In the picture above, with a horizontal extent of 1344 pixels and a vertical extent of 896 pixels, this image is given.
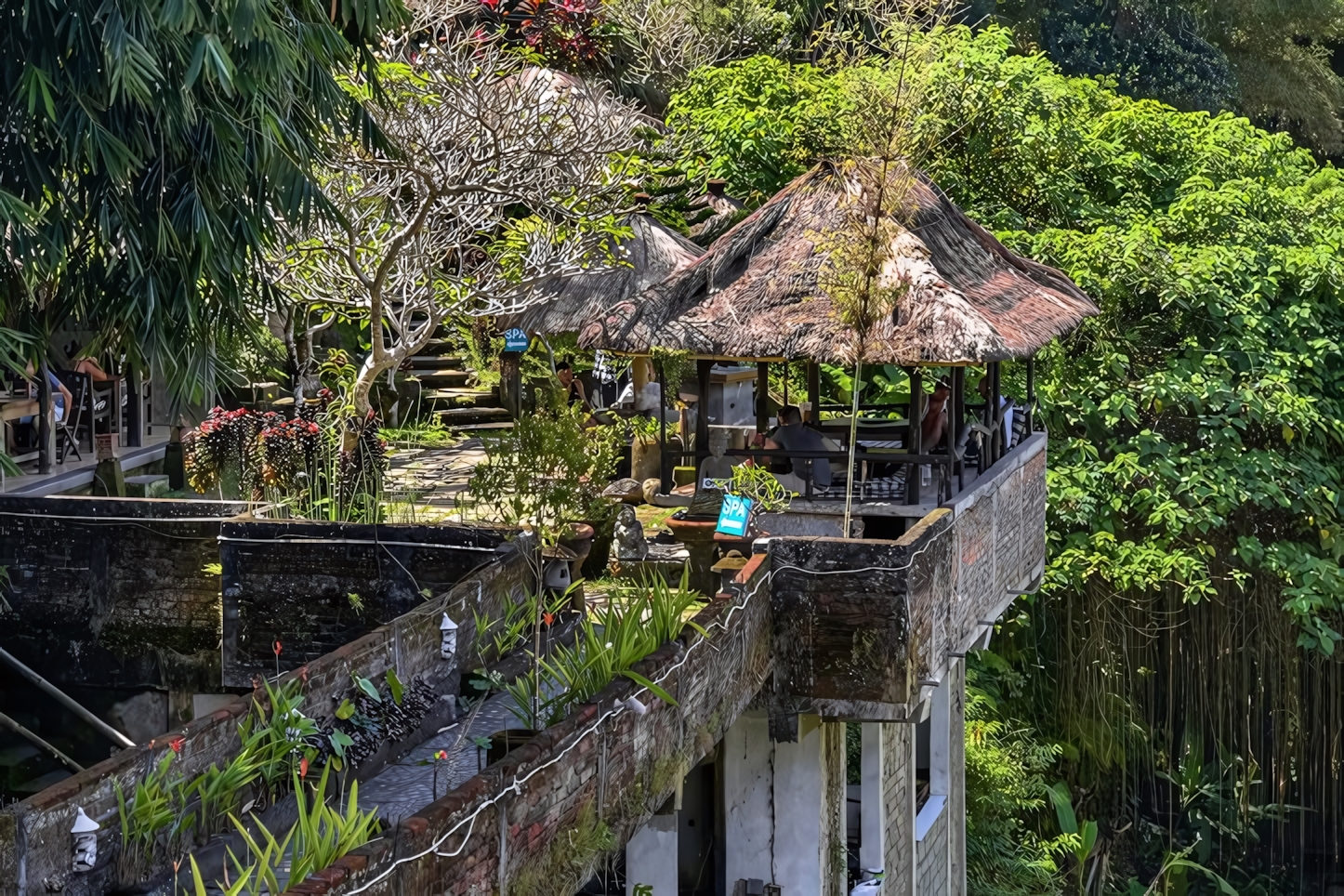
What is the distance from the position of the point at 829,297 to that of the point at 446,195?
3145 mm

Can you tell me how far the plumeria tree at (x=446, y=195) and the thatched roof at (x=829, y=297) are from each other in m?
1.47

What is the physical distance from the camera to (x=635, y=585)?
34.7 ft

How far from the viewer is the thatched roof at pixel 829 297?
33.2 feet

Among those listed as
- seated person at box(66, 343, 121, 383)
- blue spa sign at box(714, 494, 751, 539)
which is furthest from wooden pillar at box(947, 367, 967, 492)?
seated person at box(66, 343, 121, 383)

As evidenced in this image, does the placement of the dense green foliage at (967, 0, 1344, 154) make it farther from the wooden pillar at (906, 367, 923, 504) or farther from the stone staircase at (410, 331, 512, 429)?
the wooden pillar at (906, 367, 923, 504)

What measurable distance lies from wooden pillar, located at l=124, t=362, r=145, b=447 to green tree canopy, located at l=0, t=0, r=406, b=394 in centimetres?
680

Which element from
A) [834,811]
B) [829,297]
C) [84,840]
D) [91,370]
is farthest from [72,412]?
[84,840]

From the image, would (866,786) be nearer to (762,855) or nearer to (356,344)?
(762,855)

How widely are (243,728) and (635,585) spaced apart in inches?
161

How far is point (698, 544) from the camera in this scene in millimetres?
10906

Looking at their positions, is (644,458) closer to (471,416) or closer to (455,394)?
(471,416)

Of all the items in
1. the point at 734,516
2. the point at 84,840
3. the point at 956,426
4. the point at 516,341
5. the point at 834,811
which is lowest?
the point at 834,811

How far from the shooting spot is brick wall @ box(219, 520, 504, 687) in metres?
10.1

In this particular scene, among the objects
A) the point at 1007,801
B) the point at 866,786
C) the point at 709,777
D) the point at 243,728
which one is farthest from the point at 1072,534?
the point at 243,728
